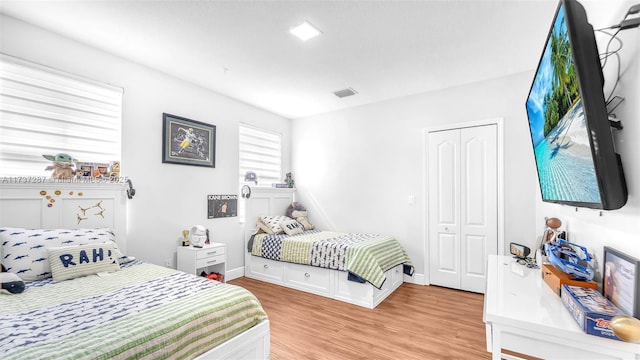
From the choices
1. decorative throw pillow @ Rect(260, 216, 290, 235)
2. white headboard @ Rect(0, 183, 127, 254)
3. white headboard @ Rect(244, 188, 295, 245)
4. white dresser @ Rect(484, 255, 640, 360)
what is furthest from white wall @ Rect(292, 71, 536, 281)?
white headboard @ Rect(0, 183, 127, 254)

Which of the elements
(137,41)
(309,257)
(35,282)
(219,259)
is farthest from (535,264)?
(137,41)

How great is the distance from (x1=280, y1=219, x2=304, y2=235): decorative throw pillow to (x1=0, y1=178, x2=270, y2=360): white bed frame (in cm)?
195

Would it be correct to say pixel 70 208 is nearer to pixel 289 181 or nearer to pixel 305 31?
pixel 305 31

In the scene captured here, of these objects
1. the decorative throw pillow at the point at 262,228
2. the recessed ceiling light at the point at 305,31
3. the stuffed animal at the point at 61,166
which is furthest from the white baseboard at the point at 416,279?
the stuffed animal at the point at 61,166

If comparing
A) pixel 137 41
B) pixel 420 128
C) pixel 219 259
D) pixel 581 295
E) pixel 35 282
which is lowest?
pixel 219 259

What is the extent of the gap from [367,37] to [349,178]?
7.76 ft

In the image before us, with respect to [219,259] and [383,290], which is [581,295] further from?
[219,259]

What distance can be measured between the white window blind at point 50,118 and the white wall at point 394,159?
2.87m

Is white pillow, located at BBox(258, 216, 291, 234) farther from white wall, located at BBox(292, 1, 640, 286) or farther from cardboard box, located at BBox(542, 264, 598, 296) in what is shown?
cardboard box, located at BBox(542, 264, 598, 296)

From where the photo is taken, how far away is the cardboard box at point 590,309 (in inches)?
40.9

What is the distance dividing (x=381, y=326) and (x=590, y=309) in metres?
1.84

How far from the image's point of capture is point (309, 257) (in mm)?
3502

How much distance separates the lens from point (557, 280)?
1.49 meters

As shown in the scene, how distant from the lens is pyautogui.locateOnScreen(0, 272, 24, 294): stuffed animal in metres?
1.74
